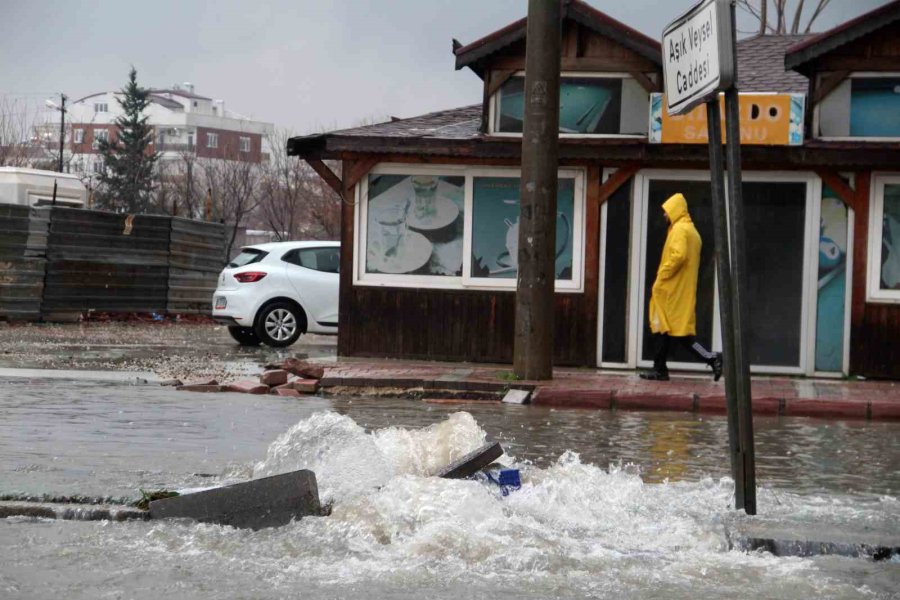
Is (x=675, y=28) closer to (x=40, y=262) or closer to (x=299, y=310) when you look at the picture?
(x=299, y=310)

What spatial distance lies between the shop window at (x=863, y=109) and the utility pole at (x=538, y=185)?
3.78 m

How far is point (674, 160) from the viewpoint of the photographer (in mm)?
15453

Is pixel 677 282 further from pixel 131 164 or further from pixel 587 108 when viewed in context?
pixel 131 164

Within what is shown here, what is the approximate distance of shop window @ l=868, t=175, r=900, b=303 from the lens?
1535cm

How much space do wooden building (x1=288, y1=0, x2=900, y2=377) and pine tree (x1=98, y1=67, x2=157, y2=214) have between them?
5051 cm

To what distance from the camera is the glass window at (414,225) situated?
16562 mm

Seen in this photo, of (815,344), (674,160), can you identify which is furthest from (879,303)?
(674,160)

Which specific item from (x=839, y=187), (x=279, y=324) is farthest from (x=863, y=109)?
(x=279, y=324)

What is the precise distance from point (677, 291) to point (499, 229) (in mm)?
3030

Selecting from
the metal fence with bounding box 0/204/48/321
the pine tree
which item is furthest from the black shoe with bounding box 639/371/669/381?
the pine tree

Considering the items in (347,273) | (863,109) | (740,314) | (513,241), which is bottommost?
(740,314)

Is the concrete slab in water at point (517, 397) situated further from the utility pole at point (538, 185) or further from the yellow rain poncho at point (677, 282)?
the yellow rain poncho at point (677, 282)

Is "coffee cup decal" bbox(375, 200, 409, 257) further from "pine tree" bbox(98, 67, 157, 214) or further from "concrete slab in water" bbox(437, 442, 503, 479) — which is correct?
"pine tree" bbox(98, 67, 157, 214)

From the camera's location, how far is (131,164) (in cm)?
7106
